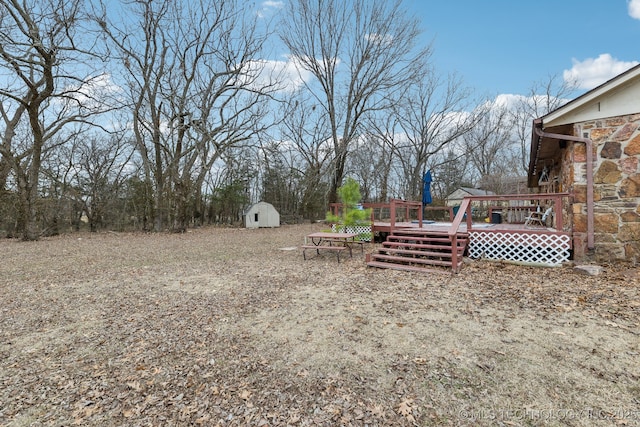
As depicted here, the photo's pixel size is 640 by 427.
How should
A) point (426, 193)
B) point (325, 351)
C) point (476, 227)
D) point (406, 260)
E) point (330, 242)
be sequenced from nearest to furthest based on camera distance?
point (325, 351) < point (406, 260) < point (476, 227) < point (330, 242) < point (426, 193)

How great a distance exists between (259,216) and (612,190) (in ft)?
52.4

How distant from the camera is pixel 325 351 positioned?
2.74 metres

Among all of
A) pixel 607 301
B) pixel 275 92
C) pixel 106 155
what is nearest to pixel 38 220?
pixel 106 155

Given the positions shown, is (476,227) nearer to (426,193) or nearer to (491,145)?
(426,193)

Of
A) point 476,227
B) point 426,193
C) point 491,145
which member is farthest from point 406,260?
point 491,145

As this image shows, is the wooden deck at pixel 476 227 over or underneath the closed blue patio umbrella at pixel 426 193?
underneath

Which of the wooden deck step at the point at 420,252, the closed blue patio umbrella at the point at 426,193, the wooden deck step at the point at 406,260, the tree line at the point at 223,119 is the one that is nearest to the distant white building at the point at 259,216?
the tree line at the point at 223,119

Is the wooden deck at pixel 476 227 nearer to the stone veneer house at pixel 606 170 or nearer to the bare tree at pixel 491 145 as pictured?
the stone veneer house at pixel 606 170

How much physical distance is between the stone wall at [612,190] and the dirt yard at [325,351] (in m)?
0.66

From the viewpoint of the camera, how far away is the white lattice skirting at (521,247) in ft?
18.8

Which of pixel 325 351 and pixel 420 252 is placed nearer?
pixel 325 351

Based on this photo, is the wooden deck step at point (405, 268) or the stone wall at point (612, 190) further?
the wooden deck step at point (405, 268)

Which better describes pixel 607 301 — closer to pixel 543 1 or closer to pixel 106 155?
pixel 543 1

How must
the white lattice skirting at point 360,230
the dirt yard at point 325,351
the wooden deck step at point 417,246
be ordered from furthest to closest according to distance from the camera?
1. the white lattice skirting at point 360,230
2. the wooden deck step at point 417,246
3. the dirt yard at point 325,351
